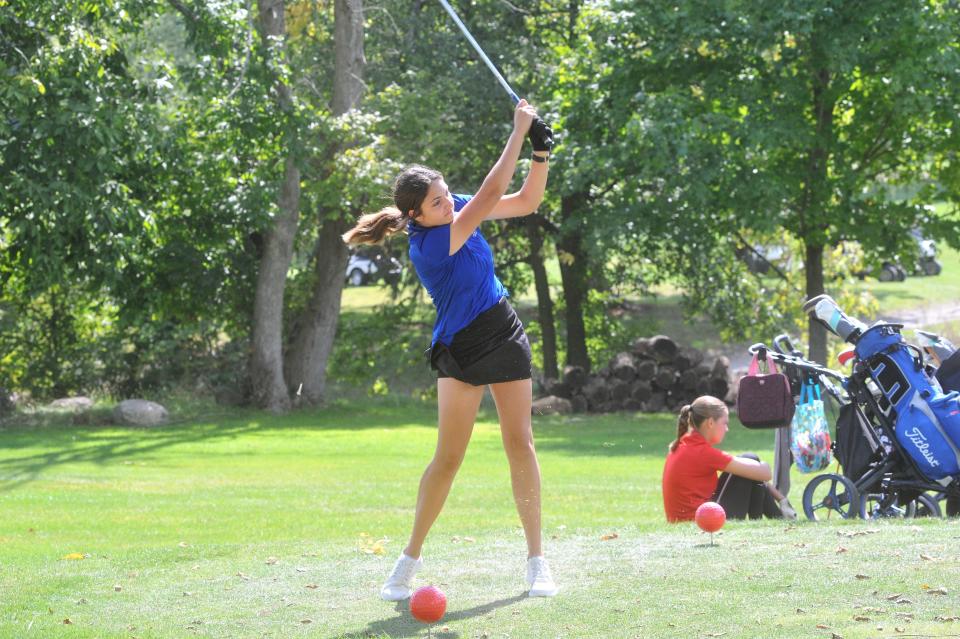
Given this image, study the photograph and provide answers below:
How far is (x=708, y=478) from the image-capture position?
8992mm

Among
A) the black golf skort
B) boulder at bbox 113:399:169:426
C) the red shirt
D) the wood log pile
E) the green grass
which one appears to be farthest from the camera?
the green grass

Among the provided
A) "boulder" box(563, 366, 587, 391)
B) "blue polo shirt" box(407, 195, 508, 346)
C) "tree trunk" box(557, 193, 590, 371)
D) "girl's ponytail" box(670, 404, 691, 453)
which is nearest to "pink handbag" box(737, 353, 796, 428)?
"girl's ponytail" box(670, 404, 691, 453)

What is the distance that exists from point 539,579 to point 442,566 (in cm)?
106

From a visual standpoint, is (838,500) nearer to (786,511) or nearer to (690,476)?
(786,511)

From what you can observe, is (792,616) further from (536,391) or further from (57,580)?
(536,391)

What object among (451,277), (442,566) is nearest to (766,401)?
(442,566)

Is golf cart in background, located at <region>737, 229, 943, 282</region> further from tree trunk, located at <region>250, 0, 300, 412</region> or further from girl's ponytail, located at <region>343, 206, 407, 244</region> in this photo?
girl's ponytail, located at <region>343, 206, 407, 244</region>

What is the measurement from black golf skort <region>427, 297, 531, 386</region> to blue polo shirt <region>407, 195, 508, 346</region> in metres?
0.04

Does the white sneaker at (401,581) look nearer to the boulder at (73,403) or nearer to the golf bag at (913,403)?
the golf bag at (913,403)

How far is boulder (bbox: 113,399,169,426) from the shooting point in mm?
22266

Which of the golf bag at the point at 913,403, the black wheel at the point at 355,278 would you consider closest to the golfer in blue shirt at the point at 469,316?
the golf bag at the point at 913,403

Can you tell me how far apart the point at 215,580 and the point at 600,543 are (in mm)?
2131

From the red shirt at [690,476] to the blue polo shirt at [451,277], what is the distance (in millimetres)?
3275

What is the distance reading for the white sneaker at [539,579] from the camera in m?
6.18
